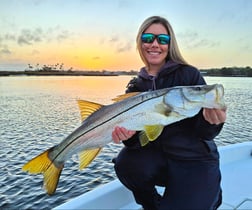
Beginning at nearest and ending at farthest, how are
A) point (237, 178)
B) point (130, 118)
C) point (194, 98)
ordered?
point (194, 98) → point (130, 118) → point (237, 178)

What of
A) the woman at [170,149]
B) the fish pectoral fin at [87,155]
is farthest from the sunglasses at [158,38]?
the fish pectoral fin at [87,155]

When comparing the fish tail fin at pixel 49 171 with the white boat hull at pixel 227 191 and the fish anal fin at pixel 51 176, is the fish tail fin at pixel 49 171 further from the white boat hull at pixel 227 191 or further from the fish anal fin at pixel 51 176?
the white boat hull at pixel 227 191

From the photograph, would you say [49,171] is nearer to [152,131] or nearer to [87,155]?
[87,155]

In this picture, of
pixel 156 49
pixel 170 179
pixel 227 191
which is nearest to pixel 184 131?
pixel 170 179

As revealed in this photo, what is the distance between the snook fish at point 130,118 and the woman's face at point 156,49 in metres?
0.70

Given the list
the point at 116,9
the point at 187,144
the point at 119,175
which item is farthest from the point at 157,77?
the point at 116,9

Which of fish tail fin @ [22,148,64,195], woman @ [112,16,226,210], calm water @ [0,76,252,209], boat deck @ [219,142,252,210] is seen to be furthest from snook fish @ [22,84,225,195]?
calm water @ [0,76,252,209]

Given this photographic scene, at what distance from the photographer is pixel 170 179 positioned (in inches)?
98.9

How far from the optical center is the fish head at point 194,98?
1990mm

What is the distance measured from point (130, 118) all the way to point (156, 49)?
871 mm

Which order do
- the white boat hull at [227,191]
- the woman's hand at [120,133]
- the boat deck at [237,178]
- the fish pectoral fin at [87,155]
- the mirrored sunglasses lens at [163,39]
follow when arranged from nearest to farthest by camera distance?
1. the woman's hand at [120,133]
2. the fish pectoral fin at [87,155]
3. the mirrored sunglasses lens at [163,39]
4. the white boat hull at [227,191]
5. the boat deck at [237,178]

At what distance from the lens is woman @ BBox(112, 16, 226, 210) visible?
235 centimetres

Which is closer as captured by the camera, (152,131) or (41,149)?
(152,131)

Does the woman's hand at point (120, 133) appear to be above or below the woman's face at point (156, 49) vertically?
below
